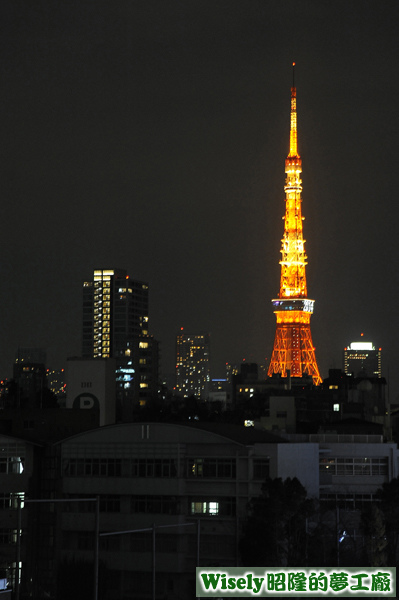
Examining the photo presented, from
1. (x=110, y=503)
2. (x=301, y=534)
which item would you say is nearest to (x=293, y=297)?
(x=110, y=503)

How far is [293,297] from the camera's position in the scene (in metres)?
142

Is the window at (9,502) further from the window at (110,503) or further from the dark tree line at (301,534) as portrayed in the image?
the dark tree line at (301,534)

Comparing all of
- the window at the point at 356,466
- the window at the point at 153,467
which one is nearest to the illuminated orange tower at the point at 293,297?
the window at the point at 356,466

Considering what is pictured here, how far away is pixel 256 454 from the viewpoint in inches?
1667

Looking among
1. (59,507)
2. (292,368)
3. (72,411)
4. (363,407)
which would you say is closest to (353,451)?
(59,507)

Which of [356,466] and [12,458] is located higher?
[12,458]

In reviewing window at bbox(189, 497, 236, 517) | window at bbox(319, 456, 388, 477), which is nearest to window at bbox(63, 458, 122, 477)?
window at bbox(189, 497, 236, 517)

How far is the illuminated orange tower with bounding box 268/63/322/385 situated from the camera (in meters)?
139

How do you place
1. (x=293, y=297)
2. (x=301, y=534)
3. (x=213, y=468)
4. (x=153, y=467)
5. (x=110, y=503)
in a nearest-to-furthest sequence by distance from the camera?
(x=301, y=534), (x=213, y=468), (x=153, y=467), (x=110, y=503), (x=293, y=297)

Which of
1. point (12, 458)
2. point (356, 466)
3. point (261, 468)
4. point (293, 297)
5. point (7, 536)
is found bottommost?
point (7, 536)

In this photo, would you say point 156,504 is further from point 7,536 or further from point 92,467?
point 7,536

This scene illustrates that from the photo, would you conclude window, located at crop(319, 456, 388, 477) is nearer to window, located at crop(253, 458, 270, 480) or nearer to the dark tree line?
window, located at crop(253, 458, 270, 480)

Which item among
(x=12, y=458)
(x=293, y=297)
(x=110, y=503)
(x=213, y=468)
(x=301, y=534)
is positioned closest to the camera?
(x=301, y=534)

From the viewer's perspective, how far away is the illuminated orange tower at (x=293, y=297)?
139125 millimetres
